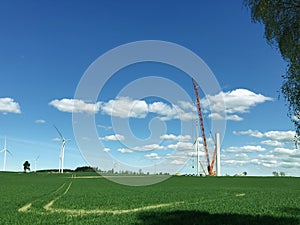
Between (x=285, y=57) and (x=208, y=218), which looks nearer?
(x=285, y=57)

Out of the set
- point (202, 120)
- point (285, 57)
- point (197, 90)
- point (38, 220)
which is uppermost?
point (197, 90)

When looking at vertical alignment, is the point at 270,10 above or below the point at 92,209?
above

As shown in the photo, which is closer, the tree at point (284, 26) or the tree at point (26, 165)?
the tree at point (284, 26)

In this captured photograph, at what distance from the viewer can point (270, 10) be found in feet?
60.2

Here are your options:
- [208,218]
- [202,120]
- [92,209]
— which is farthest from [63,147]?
[208,218]

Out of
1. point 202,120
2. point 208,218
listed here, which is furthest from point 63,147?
point 208,218

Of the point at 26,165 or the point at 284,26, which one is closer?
the point at 284,26

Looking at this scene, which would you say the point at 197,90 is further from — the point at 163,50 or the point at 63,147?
the point at 163,50

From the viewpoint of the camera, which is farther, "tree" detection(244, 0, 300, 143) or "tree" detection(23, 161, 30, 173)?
"tree" detection(23, 161, 30, 173)

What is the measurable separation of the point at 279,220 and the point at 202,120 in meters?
162

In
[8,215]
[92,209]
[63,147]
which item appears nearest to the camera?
[8,215]

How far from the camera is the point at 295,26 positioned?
59.1 ft

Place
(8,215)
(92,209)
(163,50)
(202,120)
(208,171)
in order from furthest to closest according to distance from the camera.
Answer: (208,171) → (202,120) → (163,50) → (92,209) → (8,215)

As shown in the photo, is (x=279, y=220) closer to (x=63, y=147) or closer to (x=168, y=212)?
(x=168, y=212)
